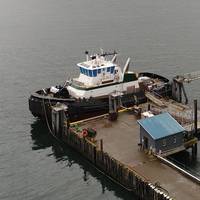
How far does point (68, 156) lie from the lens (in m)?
50.5

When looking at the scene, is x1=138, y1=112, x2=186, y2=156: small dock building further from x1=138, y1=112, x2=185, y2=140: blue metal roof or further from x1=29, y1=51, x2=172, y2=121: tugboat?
x1=29, y1=51, x2=172, y2=121: tugboat

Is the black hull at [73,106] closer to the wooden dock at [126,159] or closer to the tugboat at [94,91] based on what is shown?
the tugboat at [94,91]

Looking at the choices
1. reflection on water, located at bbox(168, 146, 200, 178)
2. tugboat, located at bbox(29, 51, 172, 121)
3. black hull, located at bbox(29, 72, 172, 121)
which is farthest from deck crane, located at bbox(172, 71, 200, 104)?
reflection on water, located at bbox(168, 146, 200, 178)

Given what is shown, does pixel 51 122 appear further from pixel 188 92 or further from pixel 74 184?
pixel 188 92

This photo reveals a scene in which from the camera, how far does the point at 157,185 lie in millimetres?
38844

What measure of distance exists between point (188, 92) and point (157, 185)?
28.5 meters

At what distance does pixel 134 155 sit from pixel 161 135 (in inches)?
127

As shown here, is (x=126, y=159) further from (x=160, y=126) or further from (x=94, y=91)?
(x=94, y=91)

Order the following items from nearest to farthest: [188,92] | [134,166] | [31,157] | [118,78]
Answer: [134,166] → [31,157] → [118,78] → [188,92]

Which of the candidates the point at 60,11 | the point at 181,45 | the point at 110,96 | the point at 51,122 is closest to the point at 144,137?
the point at 110,96

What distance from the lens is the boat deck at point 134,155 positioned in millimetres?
38656

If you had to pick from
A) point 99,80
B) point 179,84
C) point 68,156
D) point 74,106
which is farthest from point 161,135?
point 179,84

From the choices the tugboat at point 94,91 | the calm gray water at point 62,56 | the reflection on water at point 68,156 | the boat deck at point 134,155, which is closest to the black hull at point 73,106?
the tugboat at point 94,91

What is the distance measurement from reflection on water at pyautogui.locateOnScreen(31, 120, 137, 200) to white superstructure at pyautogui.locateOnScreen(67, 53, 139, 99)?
18.8ft
